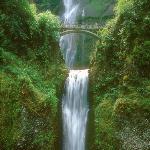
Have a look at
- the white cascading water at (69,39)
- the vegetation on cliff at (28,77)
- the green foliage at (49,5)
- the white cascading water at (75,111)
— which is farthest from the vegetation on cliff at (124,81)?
the green foliage at (49,5)

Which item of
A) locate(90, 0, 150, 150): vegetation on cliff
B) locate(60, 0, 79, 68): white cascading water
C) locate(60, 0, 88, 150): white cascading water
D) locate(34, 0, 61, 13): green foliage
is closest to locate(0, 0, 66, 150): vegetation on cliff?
locate(60, 0, 88, 150): white cascading water

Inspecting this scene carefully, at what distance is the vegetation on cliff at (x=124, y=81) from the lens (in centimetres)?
2241

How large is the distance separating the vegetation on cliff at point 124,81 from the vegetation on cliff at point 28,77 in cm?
260

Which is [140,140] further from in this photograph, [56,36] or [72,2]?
[72,2]

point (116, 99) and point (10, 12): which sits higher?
point (10, 12)

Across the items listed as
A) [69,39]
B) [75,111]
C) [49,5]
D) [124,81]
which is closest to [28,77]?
[75,111]

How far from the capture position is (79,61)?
40719 mm

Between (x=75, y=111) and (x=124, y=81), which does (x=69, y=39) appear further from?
(x=124, y=81)

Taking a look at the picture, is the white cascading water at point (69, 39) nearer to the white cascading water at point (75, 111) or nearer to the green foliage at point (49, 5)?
the green foliage at point (49, 5)

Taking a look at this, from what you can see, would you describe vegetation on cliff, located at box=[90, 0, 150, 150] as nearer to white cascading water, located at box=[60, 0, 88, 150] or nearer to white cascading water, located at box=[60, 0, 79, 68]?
white cascading water, located at box=[60, 0, 88, 150]

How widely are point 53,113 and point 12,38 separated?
5388mm

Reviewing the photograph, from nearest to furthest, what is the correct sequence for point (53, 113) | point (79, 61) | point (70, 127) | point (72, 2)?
point (53, 113), point (70, 127), point (79, 61), point (72, 2)

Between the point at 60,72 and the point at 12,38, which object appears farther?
the point at 60,72

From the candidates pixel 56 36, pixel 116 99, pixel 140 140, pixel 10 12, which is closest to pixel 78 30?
pixel 56 36
